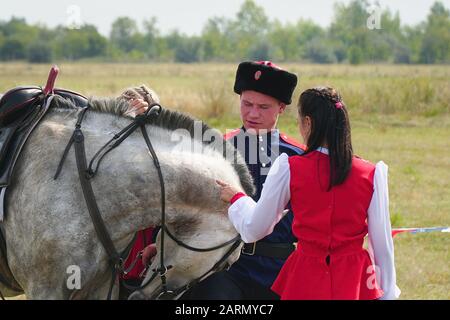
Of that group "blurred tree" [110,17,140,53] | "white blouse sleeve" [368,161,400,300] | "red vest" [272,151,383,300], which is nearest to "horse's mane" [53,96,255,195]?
"red vest" [272,151,383,300]

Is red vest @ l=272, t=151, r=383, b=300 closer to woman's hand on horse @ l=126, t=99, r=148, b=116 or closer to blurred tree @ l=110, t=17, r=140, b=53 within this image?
woman's hand on horse @ l=126, t=99, r=148, b=116

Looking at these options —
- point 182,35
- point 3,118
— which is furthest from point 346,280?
point 182,35

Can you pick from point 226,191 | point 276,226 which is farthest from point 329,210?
point 276,226

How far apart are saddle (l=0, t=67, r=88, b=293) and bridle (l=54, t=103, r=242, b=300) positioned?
25 cm

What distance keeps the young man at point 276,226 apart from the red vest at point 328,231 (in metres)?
0.69

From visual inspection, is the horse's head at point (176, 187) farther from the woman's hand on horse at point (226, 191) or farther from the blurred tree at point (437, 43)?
the blurred tree at point (437, 43)

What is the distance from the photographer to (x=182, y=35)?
11775 centimetres

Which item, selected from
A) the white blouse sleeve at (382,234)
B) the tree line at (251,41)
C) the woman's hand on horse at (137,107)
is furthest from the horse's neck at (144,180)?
the tree line at (251,41)

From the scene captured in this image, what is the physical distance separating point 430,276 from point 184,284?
4.27 meters

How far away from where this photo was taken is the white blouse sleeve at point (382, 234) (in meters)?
3.08

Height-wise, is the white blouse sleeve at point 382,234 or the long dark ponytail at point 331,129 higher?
the long dark ponytail at point 331,129

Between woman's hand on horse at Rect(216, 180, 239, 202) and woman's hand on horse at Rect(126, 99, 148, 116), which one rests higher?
woman's hand on horse at Rect(126, 99, 148, 116)

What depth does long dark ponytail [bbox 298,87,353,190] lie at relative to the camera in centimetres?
302

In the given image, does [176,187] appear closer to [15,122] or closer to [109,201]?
[109,201]
